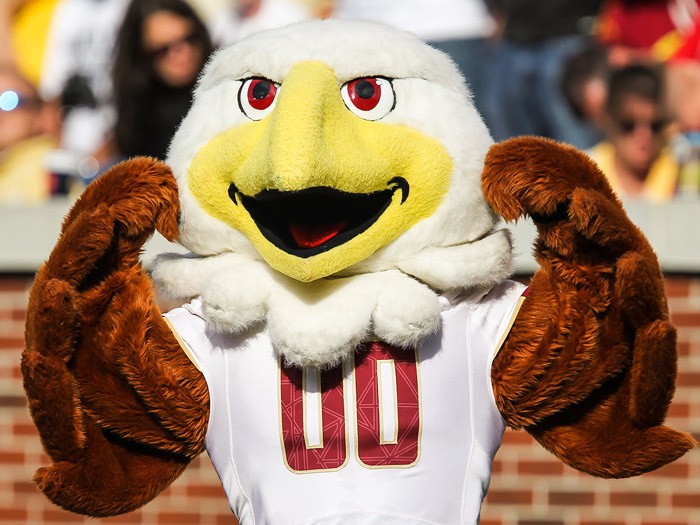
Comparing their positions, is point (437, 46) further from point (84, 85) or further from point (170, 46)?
point (84, 85)

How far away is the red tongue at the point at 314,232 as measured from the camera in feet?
7.47

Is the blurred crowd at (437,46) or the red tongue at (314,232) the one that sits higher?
the blurred crowd at (437,46)

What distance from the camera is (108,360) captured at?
2355 millimetres

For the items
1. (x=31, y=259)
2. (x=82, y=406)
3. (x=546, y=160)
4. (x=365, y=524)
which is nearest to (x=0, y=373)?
(x=31, y=259)

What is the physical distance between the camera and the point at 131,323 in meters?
2.35

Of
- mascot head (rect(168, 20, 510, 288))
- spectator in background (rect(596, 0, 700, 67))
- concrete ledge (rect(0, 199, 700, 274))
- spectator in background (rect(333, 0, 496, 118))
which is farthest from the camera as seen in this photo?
spectator in background (rect(333, 0, 496, 118))

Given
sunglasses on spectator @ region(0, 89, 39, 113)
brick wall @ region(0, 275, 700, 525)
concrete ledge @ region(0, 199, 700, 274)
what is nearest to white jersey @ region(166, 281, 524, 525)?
concrete ledge @ region(0, 199, 700, 274)

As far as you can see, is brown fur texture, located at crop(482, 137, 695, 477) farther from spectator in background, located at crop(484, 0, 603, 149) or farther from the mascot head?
spectator in background, located at crop(484, 0, 603, 149)

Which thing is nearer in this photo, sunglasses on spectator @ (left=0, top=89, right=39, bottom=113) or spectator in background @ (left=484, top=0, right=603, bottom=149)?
spectator in background @ (left=484, top=0, right=603, bottom=149)

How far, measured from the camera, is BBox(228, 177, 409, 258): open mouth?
2270mm

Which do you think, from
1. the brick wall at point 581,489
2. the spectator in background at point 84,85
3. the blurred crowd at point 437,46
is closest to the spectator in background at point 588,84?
the blurred crowd at point 437,46

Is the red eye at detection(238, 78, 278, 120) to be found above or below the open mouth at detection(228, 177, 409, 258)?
above

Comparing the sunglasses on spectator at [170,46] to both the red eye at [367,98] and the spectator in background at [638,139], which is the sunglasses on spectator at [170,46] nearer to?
the spectator in background at [638,139]

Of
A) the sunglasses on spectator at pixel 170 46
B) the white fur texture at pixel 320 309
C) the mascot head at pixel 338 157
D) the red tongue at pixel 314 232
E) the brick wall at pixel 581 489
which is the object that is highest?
the sunglasses on spectator at pixel 170 46
